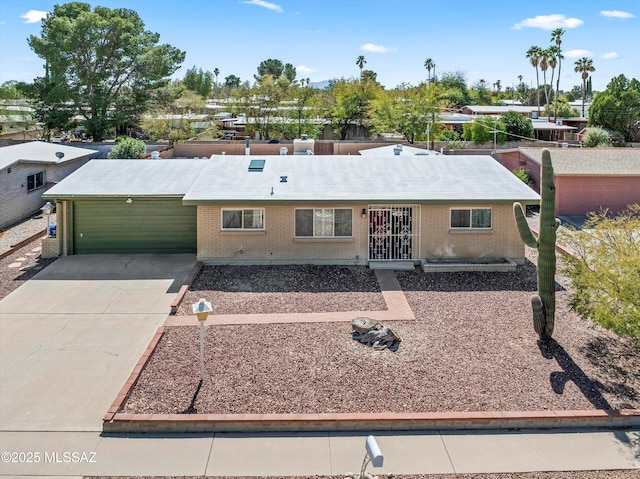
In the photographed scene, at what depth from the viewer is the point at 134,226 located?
19.5 m

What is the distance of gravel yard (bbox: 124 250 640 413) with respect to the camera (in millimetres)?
9742

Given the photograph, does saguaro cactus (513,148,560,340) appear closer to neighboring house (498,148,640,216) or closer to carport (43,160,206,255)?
carport (43,160,206,255)

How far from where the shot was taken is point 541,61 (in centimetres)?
7831

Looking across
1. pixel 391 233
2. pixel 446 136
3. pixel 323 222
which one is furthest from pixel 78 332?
pixel 446 136

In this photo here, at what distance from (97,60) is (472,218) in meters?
41.0

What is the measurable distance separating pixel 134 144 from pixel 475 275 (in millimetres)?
24155

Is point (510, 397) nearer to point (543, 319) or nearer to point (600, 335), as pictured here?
point (543, 319)

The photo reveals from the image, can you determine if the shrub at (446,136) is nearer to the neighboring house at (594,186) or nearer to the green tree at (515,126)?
the green tree at (515,126)

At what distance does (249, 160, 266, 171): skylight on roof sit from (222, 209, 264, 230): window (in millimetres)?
2721

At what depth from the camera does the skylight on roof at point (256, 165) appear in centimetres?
2017

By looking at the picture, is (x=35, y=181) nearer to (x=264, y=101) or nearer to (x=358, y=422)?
(x=358, y=422)


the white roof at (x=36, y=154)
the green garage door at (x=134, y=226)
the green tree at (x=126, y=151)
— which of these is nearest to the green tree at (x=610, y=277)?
the green garage door at (x=134, y=226)

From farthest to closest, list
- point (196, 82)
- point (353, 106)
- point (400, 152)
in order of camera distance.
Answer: point (196, 82)
point (353, 106)
point (400, 152)

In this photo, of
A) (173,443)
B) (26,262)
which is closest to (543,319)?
(173,443)
